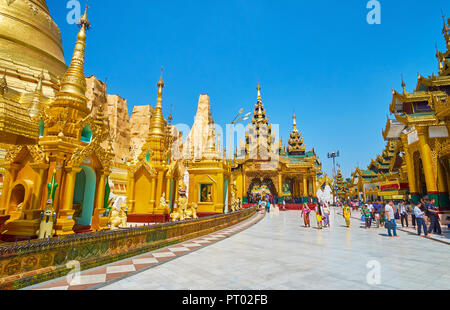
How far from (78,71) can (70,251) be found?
585 cm

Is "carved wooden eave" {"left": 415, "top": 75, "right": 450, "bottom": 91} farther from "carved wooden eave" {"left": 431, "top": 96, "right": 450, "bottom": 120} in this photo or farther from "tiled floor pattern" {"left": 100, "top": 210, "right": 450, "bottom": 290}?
→ "tiled floor pattern" {"left": 100, "top": 210, "right": 450, "bottom": 290}

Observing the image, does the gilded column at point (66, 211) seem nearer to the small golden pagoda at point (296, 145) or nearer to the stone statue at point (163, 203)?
the stone statue at point (163, 203)

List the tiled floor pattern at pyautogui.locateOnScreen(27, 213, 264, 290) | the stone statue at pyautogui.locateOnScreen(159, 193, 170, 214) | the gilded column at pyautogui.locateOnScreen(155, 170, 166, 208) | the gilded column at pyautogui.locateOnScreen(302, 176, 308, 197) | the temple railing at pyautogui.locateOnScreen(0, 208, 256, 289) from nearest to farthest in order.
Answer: the temple railing at pyautogui.locateOnScreen(0, 208, 256, 289)
the tiled floor pattern at pyautogui.locateOnScreen(27, 213, 264, 290)
the stone statue at pyautogui.locateOnScreen(159, 193, 170, 214)
the gilded column at pyautogui.locateOnScreen(155, 170, 166, 208)
the gilded column at pyautogui.locateOnScreen(302, 176, 308, 197)

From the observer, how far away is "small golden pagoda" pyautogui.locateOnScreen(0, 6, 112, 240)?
18.3ft

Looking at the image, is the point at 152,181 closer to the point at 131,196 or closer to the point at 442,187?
the point at 131,196

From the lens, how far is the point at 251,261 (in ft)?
17.0

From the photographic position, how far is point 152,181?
12.1 metres

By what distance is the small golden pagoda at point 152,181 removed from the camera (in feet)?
38.2

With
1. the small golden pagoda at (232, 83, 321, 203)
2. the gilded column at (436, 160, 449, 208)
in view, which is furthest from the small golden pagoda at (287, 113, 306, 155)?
the gilded column at (436, 160, 449, 208)

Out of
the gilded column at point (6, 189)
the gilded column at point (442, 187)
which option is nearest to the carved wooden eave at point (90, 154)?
the gilded column at point (6, 189)

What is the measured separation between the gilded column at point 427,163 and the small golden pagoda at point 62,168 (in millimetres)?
18626

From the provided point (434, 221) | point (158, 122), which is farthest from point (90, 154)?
point (434, 221)

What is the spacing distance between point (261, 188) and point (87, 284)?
123ft
